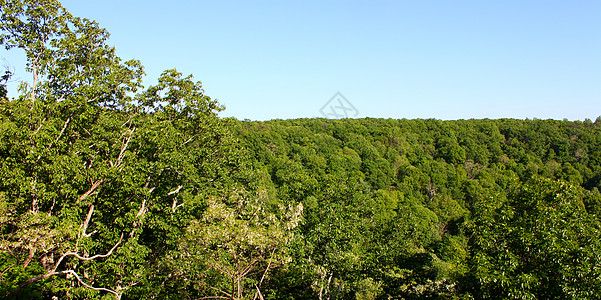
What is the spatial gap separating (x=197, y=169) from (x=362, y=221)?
9448 mm

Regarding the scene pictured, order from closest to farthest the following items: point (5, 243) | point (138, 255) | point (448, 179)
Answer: point (5, 243), point (138, 255), point (448, 179)

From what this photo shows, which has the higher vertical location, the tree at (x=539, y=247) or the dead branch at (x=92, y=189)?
the dead branch at (x=92, y=189)

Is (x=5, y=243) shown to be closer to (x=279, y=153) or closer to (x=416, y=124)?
(x=279, y=153)

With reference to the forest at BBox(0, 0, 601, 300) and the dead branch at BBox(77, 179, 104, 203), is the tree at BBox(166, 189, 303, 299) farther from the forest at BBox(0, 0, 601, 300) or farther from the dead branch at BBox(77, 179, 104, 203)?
the dead branch at BBox(77, 179, 104, 203)

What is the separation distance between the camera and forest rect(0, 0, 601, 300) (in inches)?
542

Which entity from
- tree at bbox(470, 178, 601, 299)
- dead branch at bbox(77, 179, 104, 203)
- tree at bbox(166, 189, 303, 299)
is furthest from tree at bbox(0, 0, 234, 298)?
tree at bbox(470, 178, 601, 299)

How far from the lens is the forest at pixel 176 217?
1377 cm

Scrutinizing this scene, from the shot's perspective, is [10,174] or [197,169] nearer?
[10,174]

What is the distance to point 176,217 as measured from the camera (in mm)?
18266

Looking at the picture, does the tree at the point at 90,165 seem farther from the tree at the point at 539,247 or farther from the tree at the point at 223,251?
the tree at the point at 539,247

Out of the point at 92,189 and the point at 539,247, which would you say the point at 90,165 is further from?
the point at 539,247

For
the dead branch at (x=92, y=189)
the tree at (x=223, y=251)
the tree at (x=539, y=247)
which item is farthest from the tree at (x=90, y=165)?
the tree at (x=539, y=247)

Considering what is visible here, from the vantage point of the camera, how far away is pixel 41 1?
55.0 feet

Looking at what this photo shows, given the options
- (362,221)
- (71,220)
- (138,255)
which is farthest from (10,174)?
(362,221)
